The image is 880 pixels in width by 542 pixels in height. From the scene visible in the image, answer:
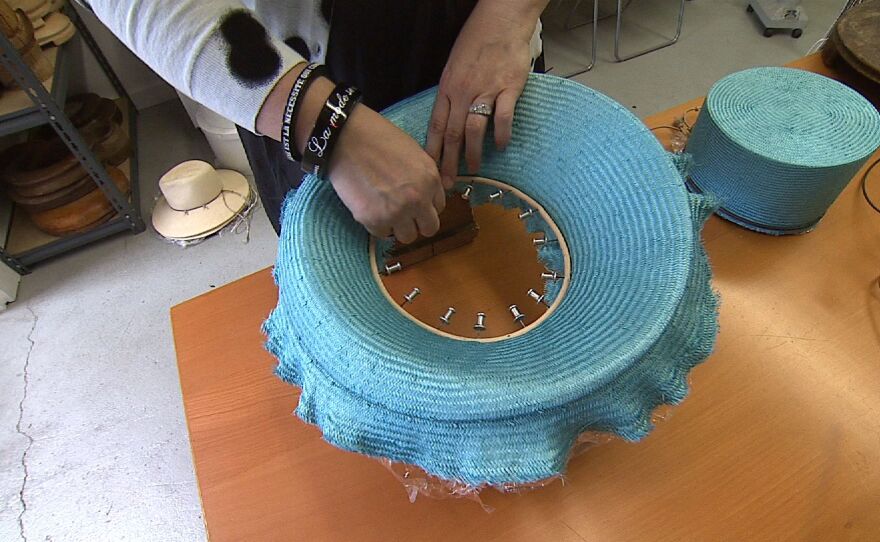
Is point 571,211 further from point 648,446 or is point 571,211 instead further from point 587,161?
point 648,446

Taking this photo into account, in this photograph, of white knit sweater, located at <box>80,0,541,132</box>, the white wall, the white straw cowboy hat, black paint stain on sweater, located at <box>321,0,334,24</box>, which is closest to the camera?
white knit sweater, located at <box>80,0,541,132</box>

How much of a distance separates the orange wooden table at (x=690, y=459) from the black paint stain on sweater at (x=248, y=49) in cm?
40

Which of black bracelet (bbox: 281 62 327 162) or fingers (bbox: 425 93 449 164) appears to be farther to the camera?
fingers (bbox: 425 93 449 164)

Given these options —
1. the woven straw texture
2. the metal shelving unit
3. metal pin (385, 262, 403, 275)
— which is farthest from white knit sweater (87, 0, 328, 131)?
the metal shelving unit

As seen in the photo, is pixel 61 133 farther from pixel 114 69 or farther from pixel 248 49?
pixel 248 49

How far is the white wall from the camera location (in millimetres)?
1600

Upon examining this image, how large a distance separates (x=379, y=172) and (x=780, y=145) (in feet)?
1.77

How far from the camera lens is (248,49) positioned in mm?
399

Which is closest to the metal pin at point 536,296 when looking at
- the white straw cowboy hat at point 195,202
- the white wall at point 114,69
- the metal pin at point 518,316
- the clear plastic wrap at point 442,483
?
the metal pin at point 518,316

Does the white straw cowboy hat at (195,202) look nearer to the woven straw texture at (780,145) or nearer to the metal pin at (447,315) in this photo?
the metal pin at (447,315)

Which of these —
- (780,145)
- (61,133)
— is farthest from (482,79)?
(61,133)

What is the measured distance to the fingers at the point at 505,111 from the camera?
519 mm

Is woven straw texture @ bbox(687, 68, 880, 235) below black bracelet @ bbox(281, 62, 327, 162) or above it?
below

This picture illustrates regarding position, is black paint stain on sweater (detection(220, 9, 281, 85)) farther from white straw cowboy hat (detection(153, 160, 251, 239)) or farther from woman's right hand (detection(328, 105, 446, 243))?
white straw cowboy hat (detection(153, 160, 251, 239))
